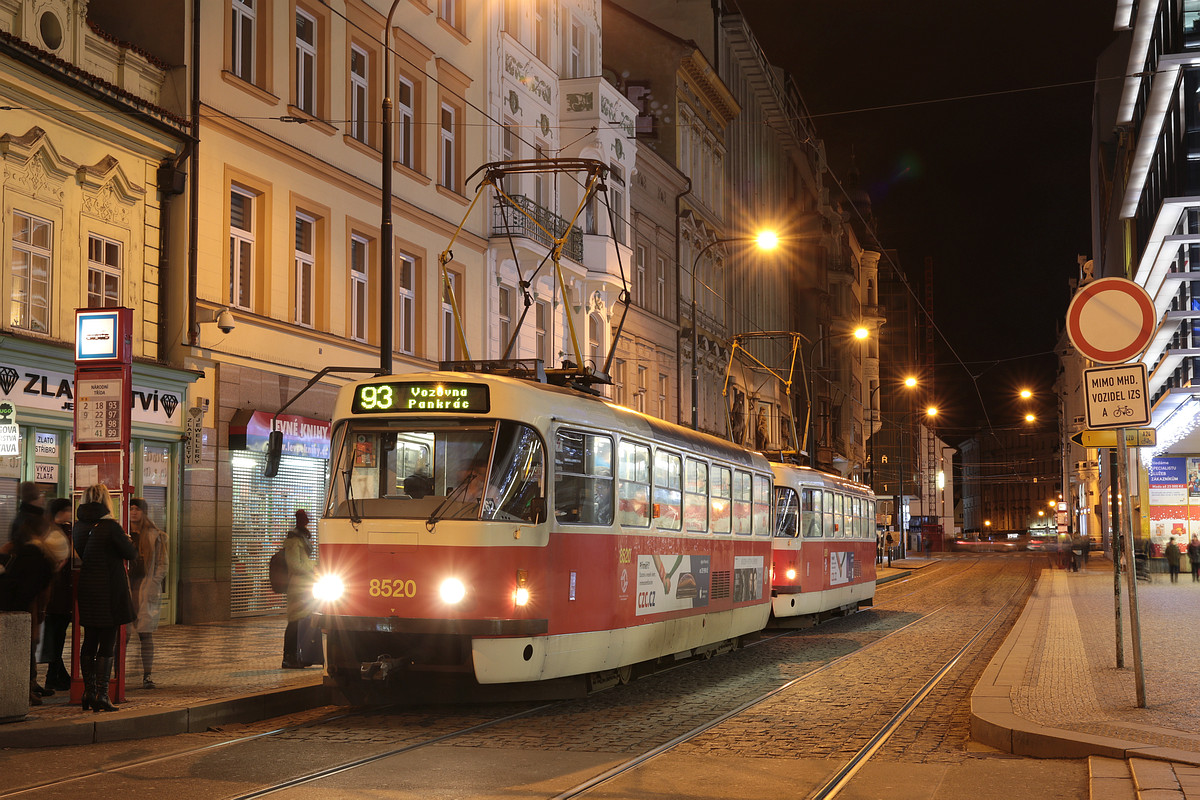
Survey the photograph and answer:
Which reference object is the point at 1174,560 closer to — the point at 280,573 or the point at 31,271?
the point at 280,573

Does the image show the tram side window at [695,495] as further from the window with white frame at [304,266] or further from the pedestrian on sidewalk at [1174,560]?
the pedestrian on sidewalk at [1174,560]

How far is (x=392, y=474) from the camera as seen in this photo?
1213 cm

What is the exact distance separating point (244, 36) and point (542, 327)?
1292 centimetres

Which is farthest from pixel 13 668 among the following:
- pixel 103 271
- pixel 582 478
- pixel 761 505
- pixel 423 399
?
pixel 761 505

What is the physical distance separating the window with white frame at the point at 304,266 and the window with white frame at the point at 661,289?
20628mm

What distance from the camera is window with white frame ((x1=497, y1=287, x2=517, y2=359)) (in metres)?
32.2

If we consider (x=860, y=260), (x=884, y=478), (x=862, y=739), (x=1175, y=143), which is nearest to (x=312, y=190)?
(x=862, y=739)

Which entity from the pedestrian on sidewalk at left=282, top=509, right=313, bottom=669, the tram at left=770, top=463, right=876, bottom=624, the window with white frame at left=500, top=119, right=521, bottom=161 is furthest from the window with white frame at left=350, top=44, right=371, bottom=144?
the pedestrian on sidewalk at left=282, top=509, right=313, bottom=669

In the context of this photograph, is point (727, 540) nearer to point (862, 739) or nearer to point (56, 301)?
point (862, 739)

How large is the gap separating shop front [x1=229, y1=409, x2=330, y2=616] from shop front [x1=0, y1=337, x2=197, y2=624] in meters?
1.42

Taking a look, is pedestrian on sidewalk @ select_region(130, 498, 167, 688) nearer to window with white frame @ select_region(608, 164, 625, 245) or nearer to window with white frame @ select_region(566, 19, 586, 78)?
window with white frame @ select_region(608, 164, 625, 245)

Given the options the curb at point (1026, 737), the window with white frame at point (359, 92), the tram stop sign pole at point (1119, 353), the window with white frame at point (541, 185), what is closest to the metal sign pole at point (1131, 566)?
the tram stop sign pole at point (1119, 353)

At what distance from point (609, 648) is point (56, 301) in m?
9.81

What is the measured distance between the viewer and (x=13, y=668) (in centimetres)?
1095
